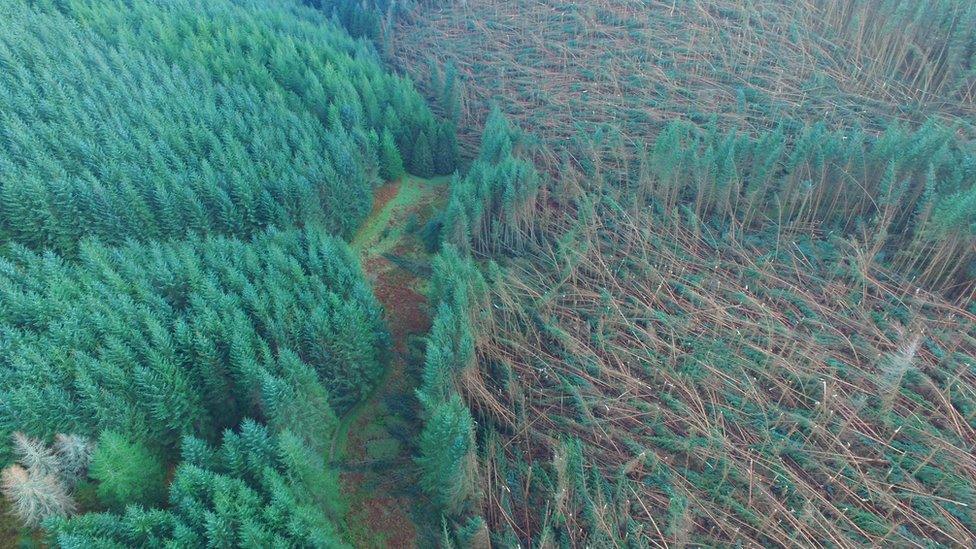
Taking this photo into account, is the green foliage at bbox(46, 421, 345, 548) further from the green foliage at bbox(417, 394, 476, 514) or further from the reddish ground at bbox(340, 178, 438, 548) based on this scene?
the green foliage at bbox(417, 394, 476, 514)

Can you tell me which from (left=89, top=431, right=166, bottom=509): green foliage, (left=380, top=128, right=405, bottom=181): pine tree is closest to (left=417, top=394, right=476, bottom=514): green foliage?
(left=89, top=431, right=166, bottom=509): green foliage

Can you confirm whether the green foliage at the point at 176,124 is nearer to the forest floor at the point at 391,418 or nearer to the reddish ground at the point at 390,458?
the forest floor at the point at 391,418

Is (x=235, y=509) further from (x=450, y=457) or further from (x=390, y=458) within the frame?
(x=390, y=458)

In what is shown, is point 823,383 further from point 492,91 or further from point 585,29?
point 585,29

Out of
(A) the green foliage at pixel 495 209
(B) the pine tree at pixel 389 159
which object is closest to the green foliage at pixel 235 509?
(A) the green foliage at pixel 495 209

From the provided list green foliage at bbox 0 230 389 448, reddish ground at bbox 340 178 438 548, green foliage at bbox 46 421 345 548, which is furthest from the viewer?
reddish ground at bbox 340 178 438 548

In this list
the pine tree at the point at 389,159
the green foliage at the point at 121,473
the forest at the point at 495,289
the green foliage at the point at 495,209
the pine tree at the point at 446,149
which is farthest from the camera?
the pine tree at the point at 446,149
